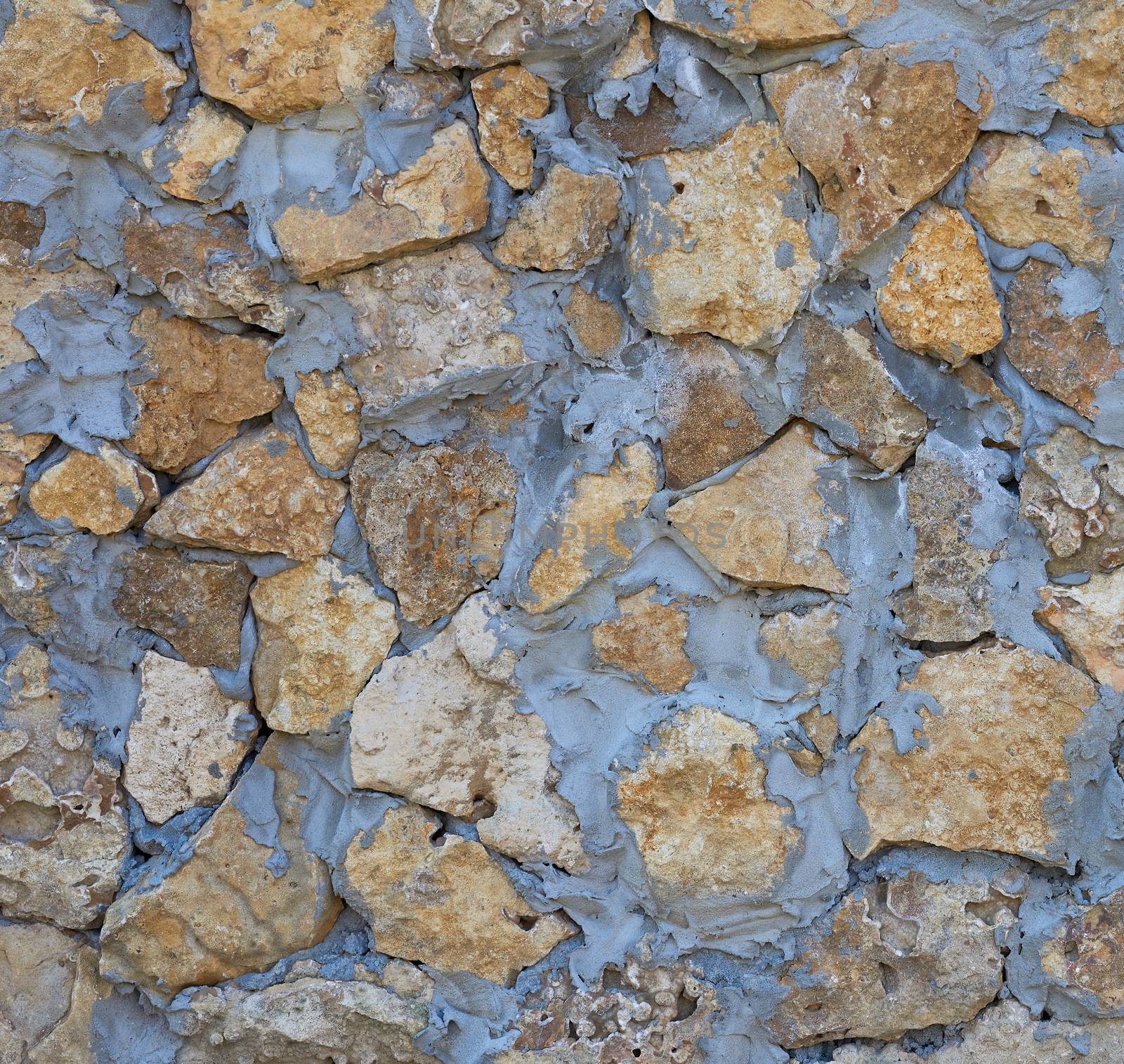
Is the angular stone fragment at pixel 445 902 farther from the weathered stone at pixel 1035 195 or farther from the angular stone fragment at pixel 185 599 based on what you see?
the weathered stone at pixel 1035 195

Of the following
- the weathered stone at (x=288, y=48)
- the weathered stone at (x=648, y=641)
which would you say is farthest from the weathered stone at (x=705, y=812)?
the weathered stone at (x=288, y=48)

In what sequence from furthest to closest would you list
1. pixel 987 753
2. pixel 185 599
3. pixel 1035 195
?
pixel 185 599 → pixel 987 753 → pixel 1035 195

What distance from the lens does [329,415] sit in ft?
5.16

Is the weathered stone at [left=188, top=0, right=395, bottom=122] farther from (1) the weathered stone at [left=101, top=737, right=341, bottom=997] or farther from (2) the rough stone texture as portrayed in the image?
(1) the weathered stone at [left=101, top=737, right=341, bottom=997]

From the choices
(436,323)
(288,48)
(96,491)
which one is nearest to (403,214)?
(436,323)

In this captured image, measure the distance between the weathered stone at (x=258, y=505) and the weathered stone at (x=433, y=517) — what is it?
6 centimetres

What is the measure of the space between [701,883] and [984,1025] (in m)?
0.42

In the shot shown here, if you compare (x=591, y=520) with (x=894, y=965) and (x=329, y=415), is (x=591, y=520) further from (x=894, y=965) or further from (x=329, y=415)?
(x=894, y=965)

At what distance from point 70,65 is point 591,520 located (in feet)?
2.90

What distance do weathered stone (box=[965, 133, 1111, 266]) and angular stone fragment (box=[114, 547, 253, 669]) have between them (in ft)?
3.60

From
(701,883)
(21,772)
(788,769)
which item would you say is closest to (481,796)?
(701,883)

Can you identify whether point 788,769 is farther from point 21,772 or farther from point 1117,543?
point 21,772

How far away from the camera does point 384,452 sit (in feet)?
5.20

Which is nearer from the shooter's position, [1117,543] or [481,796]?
[1117,543]
